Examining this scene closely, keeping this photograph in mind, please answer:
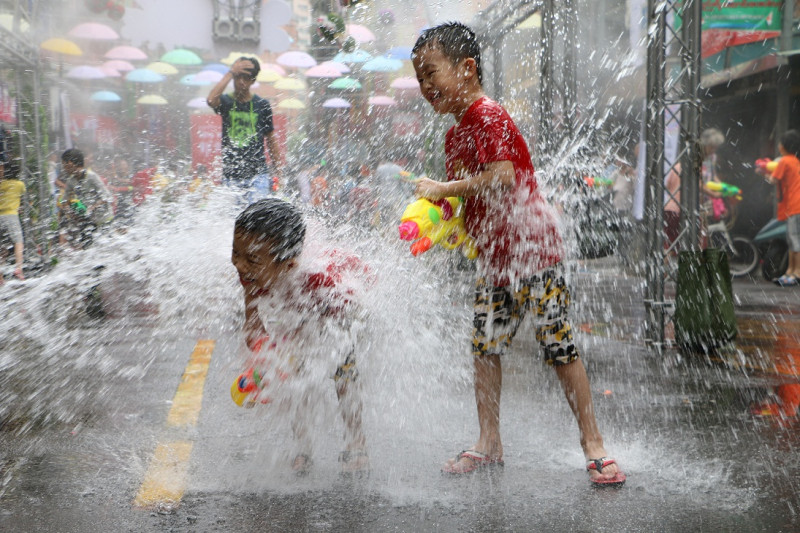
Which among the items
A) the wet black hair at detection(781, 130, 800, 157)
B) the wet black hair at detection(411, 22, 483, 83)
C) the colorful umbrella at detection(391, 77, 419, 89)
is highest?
the colorful umbrella at detection(391, 77, 419, 89)

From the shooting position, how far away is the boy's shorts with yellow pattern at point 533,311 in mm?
3588

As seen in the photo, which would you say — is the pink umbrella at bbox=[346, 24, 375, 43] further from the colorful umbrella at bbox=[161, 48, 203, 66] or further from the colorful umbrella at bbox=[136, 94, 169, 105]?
the colorful umbrella at bbox=[136, 94, 169, 105]

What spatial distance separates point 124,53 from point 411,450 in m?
19.2

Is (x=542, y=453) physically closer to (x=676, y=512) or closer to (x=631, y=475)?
(x=631, y=475)

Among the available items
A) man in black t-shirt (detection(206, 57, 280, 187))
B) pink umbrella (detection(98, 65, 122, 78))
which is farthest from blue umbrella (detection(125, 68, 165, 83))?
man in black t-shirt (detection(206, 57, 280, 187))

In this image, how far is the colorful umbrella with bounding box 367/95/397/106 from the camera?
1965cm

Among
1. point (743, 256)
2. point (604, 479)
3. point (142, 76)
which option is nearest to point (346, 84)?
point (142, 76)

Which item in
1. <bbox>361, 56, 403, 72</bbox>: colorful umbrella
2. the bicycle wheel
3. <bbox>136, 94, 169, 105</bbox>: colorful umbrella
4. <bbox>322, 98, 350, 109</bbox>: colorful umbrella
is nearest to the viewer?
the bicycle wheel

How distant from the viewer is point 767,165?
1282 cm

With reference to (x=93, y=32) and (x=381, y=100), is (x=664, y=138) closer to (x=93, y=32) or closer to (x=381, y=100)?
(x=381, y=100)

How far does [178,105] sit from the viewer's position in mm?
25188

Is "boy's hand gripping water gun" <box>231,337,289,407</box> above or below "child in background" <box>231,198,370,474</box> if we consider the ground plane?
below

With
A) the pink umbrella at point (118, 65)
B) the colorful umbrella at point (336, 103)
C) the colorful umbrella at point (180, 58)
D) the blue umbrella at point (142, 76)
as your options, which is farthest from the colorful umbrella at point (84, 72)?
the colorful umbrella at point (336, 103)

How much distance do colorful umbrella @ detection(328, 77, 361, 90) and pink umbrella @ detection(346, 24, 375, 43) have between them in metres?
2.34
